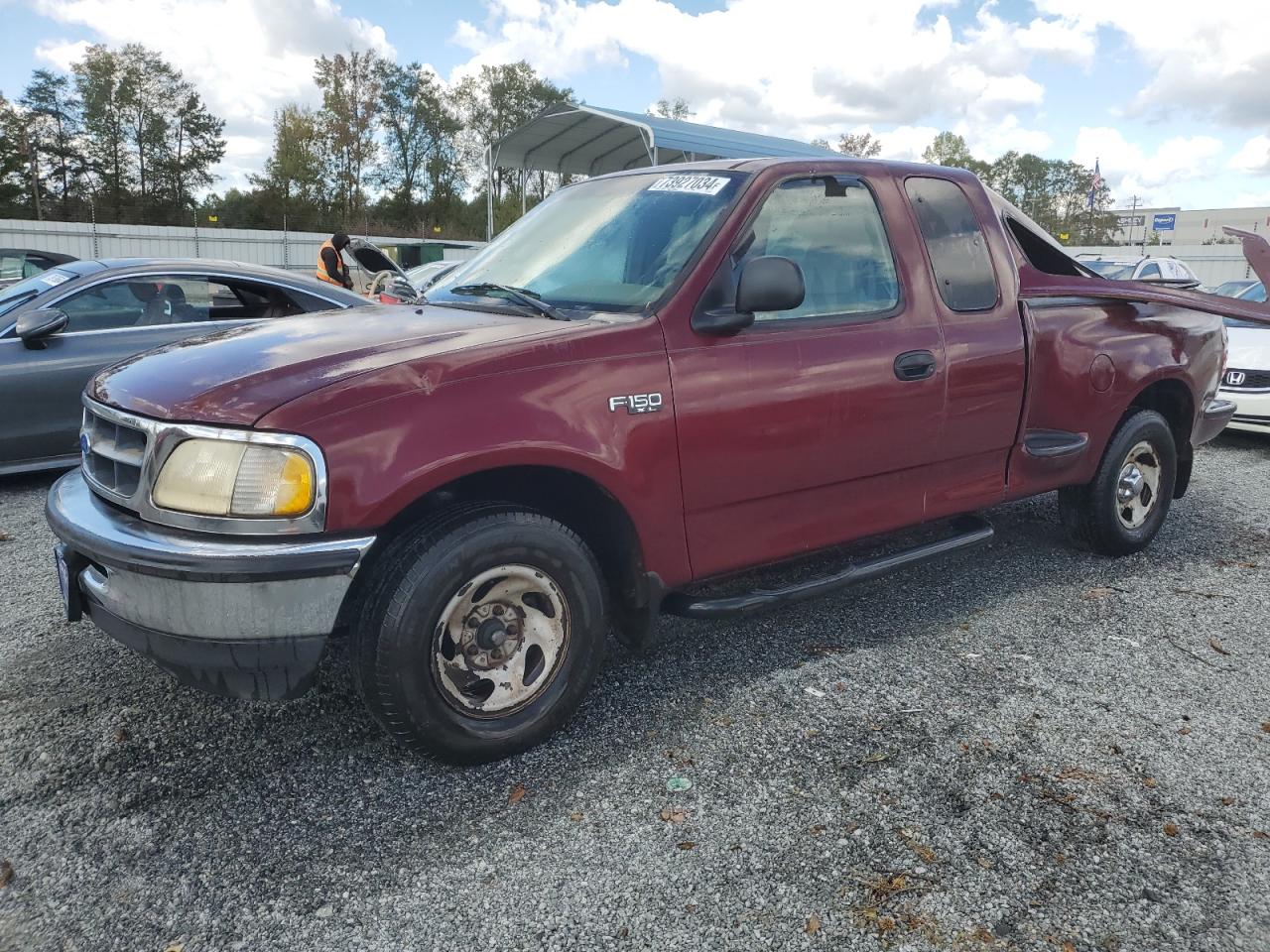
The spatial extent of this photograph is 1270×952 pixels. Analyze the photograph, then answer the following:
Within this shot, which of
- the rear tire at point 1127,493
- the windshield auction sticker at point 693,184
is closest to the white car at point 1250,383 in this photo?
the rear tire at point 1127,493

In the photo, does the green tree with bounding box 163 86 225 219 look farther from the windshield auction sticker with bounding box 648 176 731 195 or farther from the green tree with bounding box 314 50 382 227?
the windshield auction sticker with bounding box 648 176 731 195

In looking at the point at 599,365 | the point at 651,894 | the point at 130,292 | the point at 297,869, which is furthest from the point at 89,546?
the point at 130,292

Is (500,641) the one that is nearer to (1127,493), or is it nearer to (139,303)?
(1127,493)

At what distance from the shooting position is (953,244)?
3990mm

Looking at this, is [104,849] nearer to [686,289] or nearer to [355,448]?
[355,448]

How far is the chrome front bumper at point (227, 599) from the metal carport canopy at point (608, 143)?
21.0 m

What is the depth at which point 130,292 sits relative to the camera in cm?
644

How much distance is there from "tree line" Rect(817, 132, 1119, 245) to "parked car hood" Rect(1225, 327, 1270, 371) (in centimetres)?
7377

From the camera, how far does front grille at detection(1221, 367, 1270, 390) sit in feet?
27.0

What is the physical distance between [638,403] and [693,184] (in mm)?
1062

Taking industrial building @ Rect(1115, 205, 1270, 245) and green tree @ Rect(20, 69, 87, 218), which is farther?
industrial building @ Rect(1115, 205, 1270, 245)

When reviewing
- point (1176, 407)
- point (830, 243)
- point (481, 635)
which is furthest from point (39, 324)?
point (1176, 407)

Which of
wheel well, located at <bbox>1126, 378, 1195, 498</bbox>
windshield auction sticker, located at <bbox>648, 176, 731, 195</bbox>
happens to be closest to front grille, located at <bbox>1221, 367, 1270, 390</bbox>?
wheel well, located at <bbox>1126, 378, 1195, 498</bbox>

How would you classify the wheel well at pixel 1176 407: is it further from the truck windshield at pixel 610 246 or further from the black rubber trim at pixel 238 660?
the black rubber trim at pixel 238 660
